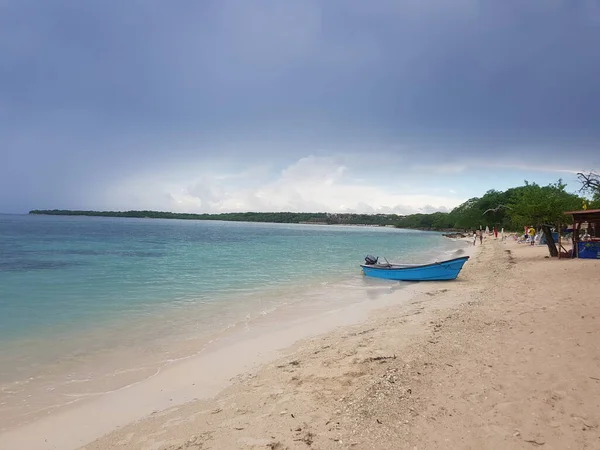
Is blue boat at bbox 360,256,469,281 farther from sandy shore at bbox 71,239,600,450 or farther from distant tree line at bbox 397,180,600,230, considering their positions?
sandy shore at bbox 71,239,600,450

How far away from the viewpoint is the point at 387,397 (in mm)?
4762

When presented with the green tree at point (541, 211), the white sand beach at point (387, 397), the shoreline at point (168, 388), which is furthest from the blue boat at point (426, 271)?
the white sand beach at point (387, 397)

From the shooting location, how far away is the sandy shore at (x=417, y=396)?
12.9 ft

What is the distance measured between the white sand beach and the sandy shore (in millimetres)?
→ 20

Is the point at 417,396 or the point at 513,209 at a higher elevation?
the point at 513,209

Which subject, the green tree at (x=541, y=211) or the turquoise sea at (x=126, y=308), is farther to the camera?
the green tree at (x=541, y=211)

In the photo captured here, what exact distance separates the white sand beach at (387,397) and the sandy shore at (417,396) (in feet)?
0.07

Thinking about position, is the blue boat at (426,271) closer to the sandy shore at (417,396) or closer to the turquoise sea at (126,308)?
the turquoise sea at (126,308)

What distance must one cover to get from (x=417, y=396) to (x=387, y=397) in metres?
0.39

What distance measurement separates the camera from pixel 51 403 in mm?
5789

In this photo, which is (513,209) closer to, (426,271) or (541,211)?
(541,211)

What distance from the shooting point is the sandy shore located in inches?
155

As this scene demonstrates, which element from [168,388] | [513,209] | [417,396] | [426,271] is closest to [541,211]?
[513,209]

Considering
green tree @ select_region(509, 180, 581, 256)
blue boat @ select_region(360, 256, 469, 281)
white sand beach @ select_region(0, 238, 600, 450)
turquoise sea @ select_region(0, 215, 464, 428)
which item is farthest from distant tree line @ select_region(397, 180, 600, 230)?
white sand beach @ select_region(0, 238, 600, 450)
